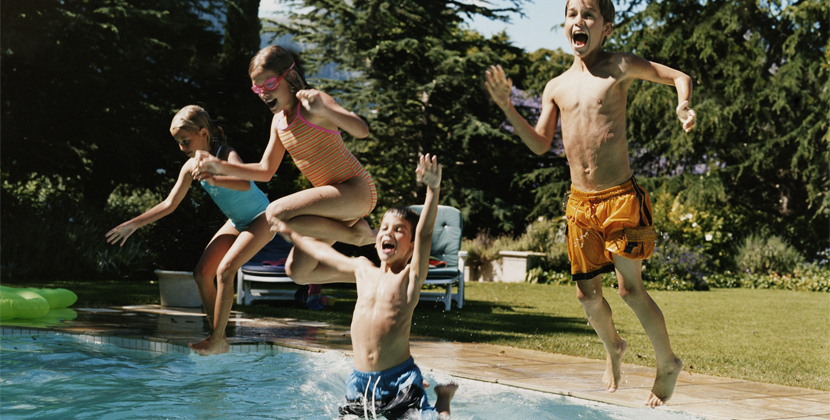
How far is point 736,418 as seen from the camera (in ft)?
11.7

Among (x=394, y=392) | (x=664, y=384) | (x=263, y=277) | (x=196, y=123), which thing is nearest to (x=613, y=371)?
(x=664, y=384)

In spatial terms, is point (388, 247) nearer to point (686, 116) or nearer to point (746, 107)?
point (686, 116)

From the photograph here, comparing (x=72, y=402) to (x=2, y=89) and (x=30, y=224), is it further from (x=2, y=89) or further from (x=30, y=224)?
(x=2, y=89)

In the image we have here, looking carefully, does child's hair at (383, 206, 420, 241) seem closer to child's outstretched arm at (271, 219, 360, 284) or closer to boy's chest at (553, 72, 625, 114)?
child's outstretched arm at (271, 219, 360, 284)

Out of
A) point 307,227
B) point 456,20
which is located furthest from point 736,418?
point 456,20

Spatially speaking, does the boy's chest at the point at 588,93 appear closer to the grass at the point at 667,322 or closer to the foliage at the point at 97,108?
the grass at the point at 667,322

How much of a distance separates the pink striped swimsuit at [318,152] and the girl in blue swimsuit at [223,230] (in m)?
0.61

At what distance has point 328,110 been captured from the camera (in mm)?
3459

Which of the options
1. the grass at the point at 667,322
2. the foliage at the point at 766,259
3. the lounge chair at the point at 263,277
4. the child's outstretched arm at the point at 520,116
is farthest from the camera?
the foliage at the point at 766,259

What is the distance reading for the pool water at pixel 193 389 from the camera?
13.5 feet

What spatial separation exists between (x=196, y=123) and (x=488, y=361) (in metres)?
2.71

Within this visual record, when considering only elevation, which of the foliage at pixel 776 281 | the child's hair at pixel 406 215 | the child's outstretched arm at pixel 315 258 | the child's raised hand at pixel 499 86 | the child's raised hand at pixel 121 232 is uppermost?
the child's raised hand at pixel 499 86

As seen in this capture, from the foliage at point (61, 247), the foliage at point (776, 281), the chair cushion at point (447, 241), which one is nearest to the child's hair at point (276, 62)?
the chair cushion at point (447, 241)

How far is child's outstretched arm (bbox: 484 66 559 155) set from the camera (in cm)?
350
